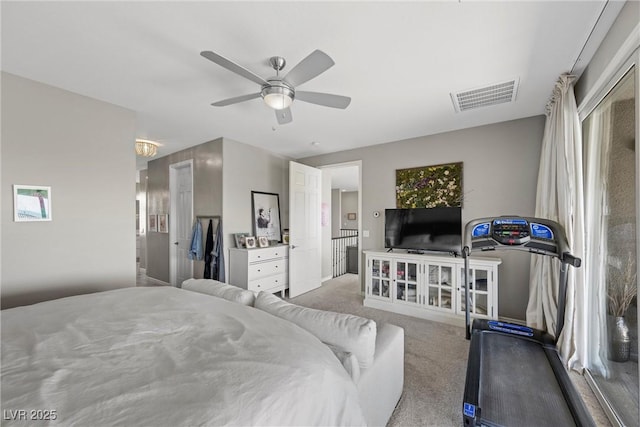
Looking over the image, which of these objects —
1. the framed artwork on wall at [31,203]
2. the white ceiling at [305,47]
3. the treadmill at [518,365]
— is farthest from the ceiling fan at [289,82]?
the framed artwork on wall at [31,203]

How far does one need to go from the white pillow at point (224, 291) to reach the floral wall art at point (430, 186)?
291 cm

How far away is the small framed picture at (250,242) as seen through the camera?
13.0 feet

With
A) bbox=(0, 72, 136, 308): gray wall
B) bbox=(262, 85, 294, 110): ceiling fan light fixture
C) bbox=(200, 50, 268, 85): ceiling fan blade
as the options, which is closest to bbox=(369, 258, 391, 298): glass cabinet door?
bbox=(262, 85, 294, 110): ceiling fan light fixture

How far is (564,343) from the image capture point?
7.11 ft

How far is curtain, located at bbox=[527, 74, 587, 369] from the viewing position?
2088 millimetres

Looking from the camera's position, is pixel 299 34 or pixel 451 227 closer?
pixel 299 34

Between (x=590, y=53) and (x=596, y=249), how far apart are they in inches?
61.3

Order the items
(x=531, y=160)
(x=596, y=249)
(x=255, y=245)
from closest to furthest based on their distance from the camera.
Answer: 1. (x=596, y=249)
2. (x=531, y=160)
3. (x=255, y=245)

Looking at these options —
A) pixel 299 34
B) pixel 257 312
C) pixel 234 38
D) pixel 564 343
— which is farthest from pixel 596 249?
pixel 234 38

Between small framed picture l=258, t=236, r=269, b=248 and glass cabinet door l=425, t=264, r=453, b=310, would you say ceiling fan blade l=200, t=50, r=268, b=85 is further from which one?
glass cabinet door l=425, t=264, r=453, b=310

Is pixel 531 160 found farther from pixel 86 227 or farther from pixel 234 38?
pixel 86 227

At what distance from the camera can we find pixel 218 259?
3.95m

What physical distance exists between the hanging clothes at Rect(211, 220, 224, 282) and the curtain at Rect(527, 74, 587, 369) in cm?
405

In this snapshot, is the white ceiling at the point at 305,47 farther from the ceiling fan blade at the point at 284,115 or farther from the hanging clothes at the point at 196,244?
the hanging clothes at the point at 196,244
